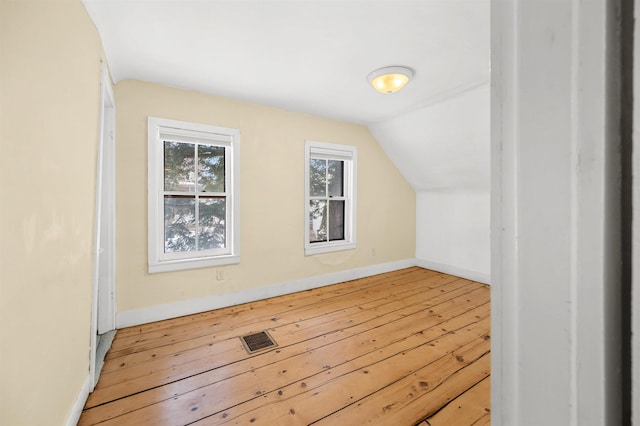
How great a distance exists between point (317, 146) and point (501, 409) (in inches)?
133

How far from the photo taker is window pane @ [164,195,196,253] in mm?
2758

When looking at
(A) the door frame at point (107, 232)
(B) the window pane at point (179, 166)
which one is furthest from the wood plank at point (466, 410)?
(B) the window pane at point (179, 166)

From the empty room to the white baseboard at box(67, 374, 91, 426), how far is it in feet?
0.06

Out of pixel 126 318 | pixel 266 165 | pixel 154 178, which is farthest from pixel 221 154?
pixel 126 318

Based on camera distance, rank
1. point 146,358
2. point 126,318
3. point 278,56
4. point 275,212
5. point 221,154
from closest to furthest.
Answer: point 146,358 < point 278,56 < point 126,318 < point 221,154 < point 275,212

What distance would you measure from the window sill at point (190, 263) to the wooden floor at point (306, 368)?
0.50 m

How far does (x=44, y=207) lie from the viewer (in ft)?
3.58

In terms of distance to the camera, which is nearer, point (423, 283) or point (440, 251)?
point (423, 283)

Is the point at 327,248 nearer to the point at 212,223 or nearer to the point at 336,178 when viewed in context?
the point at 336,178

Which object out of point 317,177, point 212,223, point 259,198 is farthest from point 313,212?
point 212,223

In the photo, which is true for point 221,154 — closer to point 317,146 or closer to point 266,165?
point 266,165

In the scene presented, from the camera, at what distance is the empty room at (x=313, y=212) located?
0.35m

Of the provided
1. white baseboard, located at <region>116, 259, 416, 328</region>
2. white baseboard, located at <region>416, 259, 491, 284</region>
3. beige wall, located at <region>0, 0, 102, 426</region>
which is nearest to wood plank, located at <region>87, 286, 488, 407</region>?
beige wall, located at <region>0, 0, 102, 426</region>

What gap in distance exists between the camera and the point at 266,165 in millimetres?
3193
